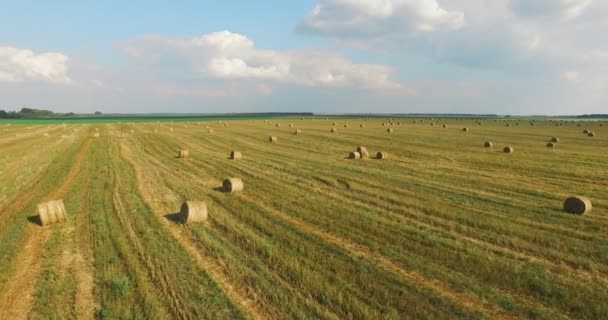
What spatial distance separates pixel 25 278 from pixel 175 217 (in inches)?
219

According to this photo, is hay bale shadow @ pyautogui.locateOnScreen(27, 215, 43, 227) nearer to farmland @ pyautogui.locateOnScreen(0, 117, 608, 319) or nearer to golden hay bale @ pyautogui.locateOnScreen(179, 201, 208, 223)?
farmland @ pyautogui.locateOnScreen(0, 117, 608, 319)

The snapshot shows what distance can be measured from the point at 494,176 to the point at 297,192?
1167 centimetres

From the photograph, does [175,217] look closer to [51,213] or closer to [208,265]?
[51,213]

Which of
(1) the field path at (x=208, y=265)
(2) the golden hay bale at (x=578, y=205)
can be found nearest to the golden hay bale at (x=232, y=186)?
(1) the field path at (x=208, y=265)

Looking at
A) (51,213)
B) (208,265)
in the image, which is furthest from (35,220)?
(208,265)

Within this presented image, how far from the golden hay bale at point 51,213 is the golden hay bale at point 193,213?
4.11 m

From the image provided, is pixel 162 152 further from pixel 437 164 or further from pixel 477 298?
pixel 477 298

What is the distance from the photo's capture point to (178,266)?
10141 millimetres

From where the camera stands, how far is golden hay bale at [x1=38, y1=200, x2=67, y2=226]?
13.2 m

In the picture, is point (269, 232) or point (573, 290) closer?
point (573, 290)

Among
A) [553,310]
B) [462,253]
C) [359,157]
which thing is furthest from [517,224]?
[359,157]

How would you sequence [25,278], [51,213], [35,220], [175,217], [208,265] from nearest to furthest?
1. [25,278]
2. [208,265]
3. [51,213]
4. [35,220]
5. [175,217]

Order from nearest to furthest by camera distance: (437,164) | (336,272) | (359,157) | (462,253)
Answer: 1. (336,272)
2. (462,253)
3. (437,164)
4. (359,157)

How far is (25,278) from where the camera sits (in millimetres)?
9445
